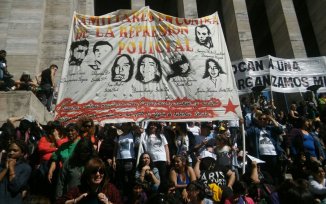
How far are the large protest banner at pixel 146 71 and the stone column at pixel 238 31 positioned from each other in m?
11.3

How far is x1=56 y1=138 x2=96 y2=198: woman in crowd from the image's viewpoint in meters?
5.45

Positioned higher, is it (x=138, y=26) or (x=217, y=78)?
(x=138, y=26)

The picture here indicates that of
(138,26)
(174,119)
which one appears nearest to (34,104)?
(138,26)

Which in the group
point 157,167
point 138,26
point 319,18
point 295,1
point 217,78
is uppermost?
point 295,1

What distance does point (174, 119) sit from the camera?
7648mm

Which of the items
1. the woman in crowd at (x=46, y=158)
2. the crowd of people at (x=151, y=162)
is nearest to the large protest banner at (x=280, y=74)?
the crowd of people at (x=151, y=162)

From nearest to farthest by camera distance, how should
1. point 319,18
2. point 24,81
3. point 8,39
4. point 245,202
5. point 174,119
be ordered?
point 245,202
point 174,119
point 24,81
point 8,39
point 319,18

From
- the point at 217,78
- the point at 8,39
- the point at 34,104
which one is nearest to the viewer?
the point at 217,78

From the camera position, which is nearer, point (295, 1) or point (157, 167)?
point (157, 167)

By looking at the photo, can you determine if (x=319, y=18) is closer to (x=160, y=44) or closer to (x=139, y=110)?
(x=160, y=44)

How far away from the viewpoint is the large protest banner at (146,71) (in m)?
7.78

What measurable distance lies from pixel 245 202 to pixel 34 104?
21.9 ft

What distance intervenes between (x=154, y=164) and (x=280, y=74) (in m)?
9.11

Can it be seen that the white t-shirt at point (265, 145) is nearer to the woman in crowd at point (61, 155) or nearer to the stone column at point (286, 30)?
the woman in crowd at point (61, 155)
